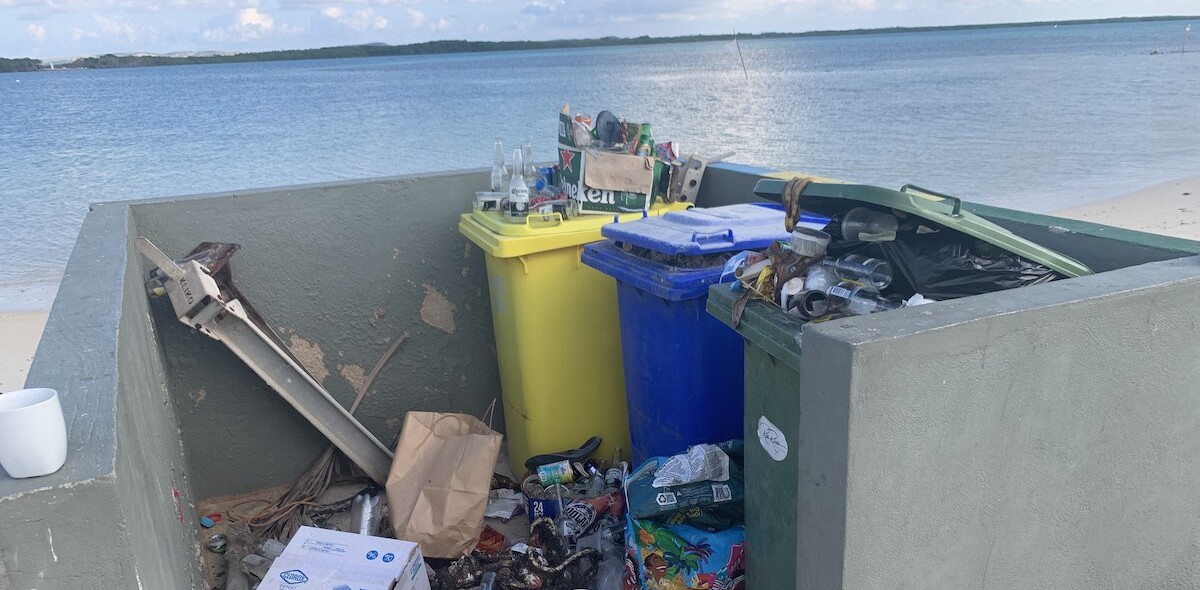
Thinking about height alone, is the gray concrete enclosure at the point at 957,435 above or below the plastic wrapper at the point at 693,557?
above

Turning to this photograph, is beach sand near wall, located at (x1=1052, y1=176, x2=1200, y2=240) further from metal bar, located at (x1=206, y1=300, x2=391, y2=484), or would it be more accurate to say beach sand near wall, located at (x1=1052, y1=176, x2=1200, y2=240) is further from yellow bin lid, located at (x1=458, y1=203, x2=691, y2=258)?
metal bar, located at (x1=206, y1=300, x2=391, y2=484)

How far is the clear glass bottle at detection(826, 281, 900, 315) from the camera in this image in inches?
86.0

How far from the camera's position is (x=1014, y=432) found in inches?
75.0

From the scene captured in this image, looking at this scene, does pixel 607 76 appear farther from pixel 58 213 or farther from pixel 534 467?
pixel 534 467

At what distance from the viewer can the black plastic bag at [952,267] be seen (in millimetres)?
2266

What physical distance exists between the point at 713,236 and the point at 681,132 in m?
24.5

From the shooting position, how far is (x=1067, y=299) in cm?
187

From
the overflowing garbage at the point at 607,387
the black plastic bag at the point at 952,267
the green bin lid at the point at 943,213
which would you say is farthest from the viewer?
the overflowing garbage at the point at 607,387

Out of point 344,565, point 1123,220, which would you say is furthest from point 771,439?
point 1123,220

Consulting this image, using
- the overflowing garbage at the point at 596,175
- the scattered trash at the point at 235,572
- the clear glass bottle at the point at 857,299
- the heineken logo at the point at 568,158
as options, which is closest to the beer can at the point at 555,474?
the overflowing garbage at the point at 596,175

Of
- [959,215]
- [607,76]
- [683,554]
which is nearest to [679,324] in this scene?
[683,554]

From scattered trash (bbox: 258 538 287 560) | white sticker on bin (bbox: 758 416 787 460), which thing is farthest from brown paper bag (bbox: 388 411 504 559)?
white sticker on bin (bbox: 758 416 787 460)

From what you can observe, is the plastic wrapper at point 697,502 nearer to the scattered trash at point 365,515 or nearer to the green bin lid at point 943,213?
the green bin lid at point 943,213

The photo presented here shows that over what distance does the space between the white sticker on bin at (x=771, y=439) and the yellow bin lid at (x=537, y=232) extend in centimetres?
149
